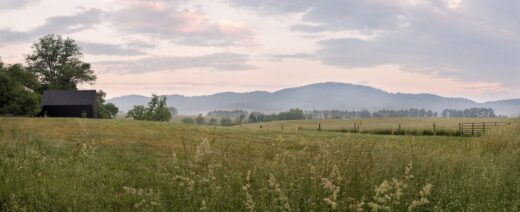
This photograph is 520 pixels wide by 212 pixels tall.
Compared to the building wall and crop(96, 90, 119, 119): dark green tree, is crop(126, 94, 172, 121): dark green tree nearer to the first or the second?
crop(96, 90, 119, 119): dark green tree

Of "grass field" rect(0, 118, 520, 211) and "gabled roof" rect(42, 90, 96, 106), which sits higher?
"gabled roof" rect(42, 90, 96, 106)

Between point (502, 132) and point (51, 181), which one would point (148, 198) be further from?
point (502, 132)

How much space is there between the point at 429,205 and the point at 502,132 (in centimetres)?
1163

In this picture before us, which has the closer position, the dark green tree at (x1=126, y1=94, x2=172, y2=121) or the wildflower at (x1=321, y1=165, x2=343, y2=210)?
the wildflower at (x1=321, y1=165, x2=343, y2=210)

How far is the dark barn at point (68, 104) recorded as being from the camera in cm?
7050

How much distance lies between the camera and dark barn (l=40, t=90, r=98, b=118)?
70.5 metres

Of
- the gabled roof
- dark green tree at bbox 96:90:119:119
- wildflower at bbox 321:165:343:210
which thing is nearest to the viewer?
wildflower at bbox 321:165:343:210

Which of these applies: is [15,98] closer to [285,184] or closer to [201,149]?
[201,149]

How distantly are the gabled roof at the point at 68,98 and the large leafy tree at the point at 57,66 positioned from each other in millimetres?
14548

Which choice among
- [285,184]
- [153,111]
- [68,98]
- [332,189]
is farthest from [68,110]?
[332,189]

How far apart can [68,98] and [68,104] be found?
3.70ft

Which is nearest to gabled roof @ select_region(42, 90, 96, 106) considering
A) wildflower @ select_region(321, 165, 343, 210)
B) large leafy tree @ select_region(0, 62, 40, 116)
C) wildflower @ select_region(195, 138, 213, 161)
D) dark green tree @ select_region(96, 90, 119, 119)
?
large leafy tree @ select_region(0, 62, 40, 116)

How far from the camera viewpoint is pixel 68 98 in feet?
234

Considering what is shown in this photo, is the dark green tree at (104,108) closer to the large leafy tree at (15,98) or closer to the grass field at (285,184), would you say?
the large leafy tree at (15,98)
